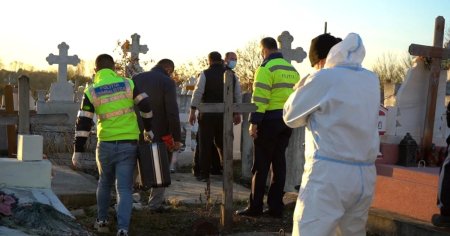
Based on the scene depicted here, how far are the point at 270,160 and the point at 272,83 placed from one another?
0.85 meters

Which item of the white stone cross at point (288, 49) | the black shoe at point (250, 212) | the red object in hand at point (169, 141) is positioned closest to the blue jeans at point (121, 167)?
the red object in hand at point (169, 141)

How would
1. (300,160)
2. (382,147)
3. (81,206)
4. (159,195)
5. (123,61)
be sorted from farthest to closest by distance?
(123,61)
(300,160)
(382,147)
(81,206)
(159,195)

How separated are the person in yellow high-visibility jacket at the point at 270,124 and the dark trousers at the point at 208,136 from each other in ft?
8.02

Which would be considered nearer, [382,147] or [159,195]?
[159,195]

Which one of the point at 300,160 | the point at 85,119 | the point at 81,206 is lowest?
the point at 81,206

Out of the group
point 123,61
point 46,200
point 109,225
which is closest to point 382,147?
point 109,225

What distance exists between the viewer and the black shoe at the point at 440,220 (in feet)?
17.4

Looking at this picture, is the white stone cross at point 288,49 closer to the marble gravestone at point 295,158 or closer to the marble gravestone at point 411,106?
the marble gravestone at point 295,158

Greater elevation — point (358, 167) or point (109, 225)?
point (358, 167)

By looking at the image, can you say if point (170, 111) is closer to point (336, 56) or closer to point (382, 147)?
point (382, 147)

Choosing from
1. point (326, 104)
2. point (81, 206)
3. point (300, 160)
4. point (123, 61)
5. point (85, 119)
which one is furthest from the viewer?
point (123, 61)

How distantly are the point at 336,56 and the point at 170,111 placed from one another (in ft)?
12.2

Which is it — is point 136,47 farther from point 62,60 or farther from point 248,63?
point 248,63

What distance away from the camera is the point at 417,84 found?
28.3 ft
